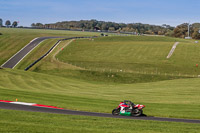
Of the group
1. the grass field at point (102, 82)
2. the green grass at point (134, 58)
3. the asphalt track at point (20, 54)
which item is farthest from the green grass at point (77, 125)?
the asphalt track at point (20, 54)

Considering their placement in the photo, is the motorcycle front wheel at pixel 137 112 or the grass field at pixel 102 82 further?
the motorcycle front wheel at pixel 137 112

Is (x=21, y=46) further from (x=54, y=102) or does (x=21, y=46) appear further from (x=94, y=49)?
(x=54, y=102)

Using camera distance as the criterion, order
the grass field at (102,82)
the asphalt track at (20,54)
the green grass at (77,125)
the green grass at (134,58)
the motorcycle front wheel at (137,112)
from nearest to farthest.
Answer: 1. the green grass at (77,125)
2. the grass field at (102,82)
3. the motorcycle front wheel at (137,112)
4. the green grass at (134,58)
5. the asphalt track at (20,54)

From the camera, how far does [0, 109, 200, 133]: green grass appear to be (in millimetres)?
17750

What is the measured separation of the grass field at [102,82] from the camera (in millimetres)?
21031

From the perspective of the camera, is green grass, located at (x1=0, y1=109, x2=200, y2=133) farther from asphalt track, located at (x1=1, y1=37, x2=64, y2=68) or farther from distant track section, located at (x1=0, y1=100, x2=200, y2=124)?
asphalt track, located at (x1=1, y1=37, x2=64, y2=68)

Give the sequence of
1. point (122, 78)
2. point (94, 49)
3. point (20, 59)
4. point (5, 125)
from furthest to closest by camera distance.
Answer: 1. point (94, 49)
2. point (20, 59)
3. point (122, 78)
4. point (5, 125)

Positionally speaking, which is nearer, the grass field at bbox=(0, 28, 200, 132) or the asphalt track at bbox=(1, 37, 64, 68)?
the grass field at bbox=(0, 28, 200, 132)

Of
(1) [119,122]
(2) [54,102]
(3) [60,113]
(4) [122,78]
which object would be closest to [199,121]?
(1) [119,122]

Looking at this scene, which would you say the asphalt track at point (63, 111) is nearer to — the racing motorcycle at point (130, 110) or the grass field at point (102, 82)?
the racing motorcycle at point (130, 110)

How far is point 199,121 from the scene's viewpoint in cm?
2377

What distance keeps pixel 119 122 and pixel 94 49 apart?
83.6 meters

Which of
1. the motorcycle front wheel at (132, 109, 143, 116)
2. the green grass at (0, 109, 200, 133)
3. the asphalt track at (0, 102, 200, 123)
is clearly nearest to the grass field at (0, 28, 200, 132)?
the green grass at (0, 109, 200, 133)

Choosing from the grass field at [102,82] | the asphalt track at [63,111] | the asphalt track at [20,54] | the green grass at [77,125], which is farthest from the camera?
the asphalt track at [20,54]
